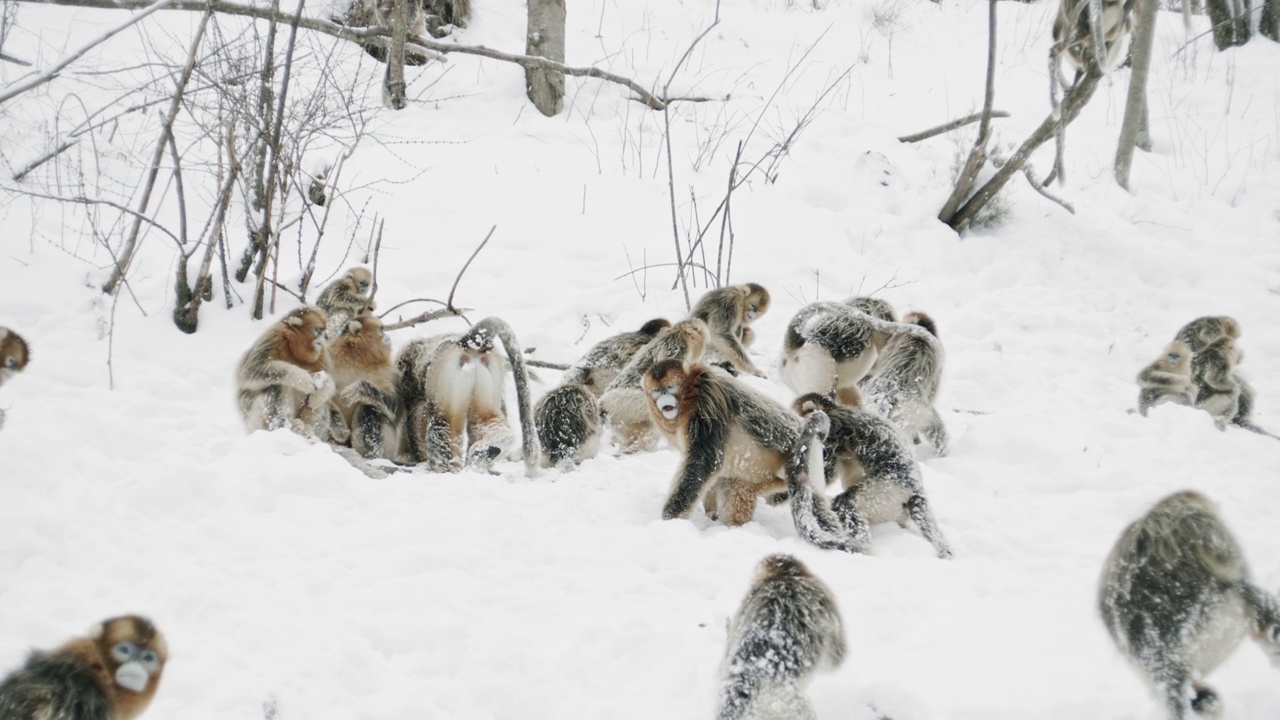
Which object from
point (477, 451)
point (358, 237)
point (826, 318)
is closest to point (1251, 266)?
point (826, 318)

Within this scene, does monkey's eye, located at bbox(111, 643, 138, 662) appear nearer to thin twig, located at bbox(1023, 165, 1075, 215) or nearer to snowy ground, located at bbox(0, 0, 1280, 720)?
snowy ground, located at bbox(0, 0, 1280, 720)

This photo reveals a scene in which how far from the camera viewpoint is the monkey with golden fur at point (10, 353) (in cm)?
508

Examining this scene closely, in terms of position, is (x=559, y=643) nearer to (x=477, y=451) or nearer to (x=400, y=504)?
(x=400, y=504)

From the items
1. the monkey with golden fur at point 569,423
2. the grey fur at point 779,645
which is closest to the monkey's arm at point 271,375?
the monkey with golden fur at point 569,423

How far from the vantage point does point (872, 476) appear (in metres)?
5.26

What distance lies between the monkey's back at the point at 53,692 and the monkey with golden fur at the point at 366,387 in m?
3.94

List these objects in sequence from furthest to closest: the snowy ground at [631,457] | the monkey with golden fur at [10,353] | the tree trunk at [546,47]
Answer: the tree trunk at [546,47], the monkey with golden fur at [10,353], the snowy ground at [631,457]

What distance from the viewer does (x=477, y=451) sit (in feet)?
21.2

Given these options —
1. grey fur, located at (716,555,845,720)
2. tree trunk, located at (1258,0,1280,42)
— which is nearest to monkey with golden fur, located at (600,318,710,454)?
grey fur, located at (716,555,845,720)

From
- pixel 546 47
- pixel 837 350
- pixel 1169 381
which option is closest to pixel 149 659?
pixel 837 350

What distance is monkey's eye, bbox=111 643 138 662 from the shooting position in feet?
9.02

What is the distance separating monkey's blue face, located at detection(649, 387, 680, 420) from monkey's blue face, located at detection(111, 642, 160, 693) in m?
3.02

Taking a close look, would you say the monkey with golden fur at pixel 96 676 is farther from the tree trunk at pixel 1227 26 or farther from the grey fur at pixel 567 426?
the tree trunk at pixel 1227 26

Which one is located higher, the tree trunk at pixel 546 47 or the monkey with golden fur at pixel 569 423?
the tree trunk at pixel 546 47
